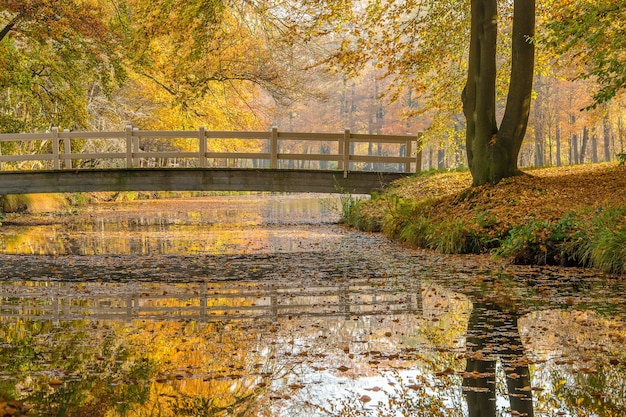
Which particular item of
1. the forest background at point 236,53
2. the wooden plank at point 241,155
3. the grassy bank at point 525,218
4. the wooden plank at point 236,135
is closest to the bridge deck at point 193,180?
the wooden plank at point 241,155

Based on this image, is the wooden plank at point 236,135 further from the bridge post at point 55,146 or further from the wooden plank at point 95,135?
the bridge post at point 55,146

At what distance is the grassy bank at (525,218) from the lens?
32.1 ft

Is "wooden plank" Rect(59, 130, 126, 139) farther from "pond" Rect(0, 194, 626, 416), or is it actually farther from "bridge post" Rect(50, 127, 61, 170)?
"pond" Rect(0, 194, 626, 416)

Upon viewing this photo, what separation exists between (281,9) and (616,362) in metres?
13.5

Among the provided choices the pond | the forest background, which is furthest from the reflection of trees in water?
the forest background

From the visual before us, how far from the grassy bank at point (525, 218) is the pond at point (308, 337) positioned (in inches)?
23.1

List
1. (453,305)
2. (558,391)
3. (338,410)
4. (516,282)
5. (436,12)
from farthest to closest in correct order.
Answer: (436,12), (516,282), (453,305), (558,391), (338,410)

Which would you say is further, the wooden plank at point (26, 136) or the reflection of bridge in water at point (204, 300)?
the wooden plank at point (26, 136)

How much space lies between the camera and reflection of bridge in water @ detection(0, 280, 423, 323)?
6.48 m

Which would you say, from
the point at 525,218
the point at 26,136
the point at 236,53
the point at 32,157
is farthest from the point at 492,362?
the point at 236,53

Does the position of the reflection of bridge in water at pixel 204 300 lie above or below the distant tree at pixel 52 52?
below

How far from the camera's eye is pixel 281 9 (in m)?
16.7

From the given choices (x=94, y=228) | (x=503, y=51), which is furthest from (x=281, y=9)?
(x=94, y=228)

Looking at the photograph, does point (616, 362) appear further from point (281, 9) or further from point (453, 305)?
point (281, 9)
